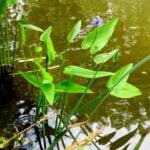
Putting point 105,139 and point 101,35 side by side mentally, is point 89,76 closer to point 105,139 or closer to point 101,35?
point 101,35

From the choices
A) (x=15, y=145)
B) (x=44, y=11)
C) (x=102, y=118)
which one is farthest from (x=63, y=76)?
(x=44, y=11)

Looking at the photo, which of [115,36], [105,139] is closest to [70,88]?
[105,139]

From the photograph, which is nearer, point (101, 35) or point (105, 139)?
point (101, 35)

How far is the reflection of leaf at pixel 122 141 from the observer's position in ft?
5.82

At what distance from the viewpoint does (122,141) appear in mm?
1809

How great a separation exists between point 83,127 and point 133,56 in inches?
32.1

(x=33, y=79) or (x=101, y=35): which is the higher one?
(x=101, y=35)

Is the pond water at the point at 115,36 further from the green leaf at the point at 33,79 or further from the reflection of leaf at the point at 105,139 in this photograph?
the green leaf at the point at 33,79

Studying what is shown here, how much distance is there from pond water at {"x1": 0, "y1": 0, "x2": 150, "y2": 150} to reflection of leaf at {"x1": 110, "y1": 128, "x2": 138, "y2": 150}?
0.7 inches

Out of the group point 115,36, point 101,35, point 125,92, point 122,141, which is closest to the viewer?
point 125,92

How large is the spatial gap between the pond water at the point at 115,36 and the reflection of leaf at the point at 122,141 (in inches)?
0.7

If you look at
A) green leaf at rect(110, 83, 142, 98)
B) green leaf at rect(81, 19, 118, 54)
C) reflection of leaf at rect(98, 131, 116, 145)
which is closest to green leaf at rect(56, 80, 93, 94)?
green leaf at rect(110, 83, 142, 98)

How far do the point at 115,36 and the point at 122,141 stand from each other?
1.15 metres

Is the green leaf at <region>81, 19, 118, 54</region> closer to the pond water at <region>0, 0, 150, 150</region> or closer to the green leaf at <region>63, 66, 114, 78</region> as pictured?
the green leaf at <region>63, 66, 114, 78</region>
